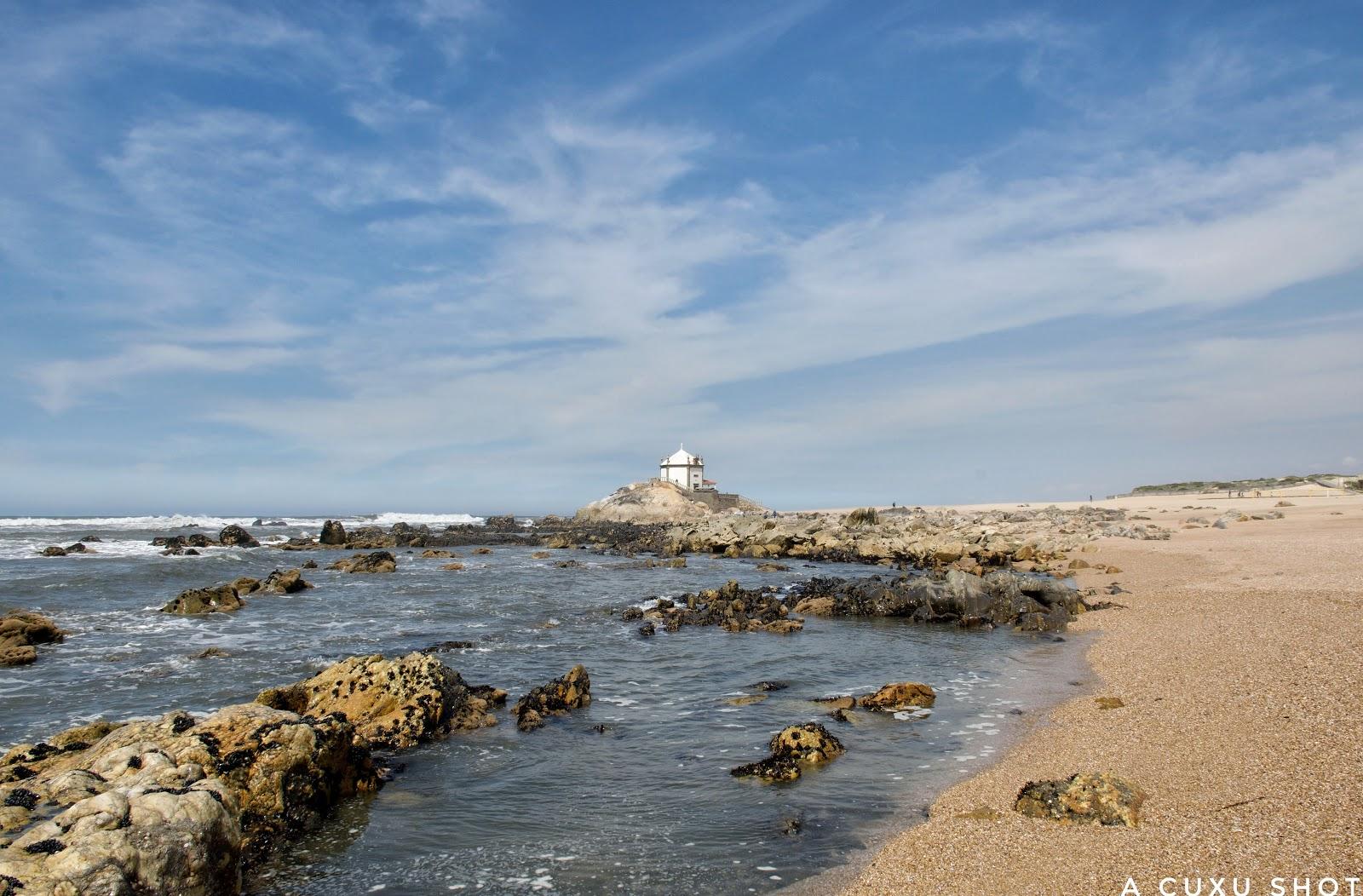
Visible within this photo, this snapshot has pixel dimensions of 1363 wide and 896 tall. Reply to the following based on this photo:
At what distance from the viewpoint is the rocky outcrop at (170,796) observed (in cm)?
490

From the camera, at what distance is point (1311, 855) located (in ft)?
17.2

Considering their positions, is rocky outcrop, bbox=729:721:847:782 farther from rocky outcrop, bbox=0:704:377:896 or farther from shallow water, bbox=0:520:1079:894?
rocky outcrop, bbox=0:704:377:896

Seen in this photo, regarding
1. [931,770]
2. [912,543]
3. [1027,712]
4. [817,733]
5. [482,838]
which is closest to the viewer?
[482,838]

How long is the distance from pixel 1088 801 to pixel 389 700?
862 cm

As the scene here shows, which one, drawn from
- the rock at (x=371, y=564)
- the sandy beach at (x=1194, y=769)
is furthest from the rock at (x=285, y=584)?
the sandy beach at (x=1194, y=769)

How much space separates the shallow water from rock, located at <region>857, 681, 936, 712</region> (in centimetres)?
39

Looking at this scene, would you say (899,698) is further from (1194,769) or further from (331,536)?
(331,536)

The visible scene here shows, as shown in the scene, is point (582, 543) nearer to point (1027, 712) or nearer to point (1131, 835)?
point (1027, 712)

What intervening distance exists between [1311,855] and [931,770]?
3.68 metres

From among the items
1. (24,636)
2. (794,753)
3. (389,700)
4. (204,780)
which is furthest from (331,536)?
(794,753)

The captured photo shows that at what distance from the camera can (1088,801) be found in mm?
6551

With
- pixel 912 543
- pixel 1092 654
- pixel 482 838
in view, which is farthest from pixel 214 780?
pixel 912 543

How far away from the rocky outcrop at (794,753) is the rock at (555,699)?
357 cm

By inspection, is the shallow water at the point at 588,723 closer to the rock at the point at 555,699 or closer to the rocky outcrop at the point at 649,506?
the rock at the point at 555,699
